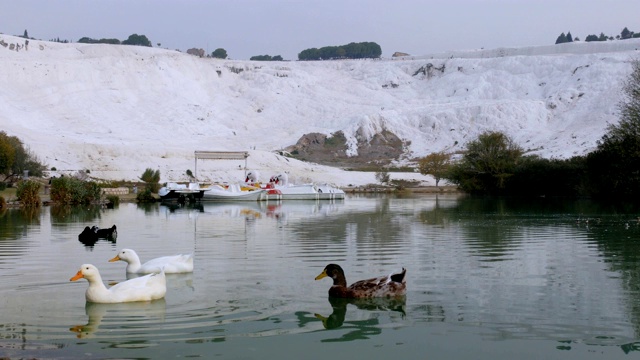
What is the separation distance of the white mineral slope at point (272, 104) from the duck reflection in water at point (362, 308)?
5005 centimetres

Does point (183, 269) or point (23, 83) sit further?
point (23, 83)

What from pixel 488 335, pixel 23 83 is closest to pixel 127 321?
pixel 488 335

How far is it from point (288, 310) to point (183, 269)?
3547 mm

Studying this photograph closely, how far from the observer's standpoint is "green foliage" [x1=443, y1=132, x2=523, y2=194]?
5684cm

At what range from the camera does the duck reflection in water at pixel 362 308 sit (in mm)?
9876

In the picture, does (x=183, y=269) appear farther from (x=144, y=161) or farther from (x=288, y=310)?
(x=144, y=161)

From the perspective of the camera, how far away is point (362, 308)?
11.0 meters

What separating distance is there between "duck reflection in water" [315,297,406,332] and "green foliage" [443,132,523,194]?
152 feet

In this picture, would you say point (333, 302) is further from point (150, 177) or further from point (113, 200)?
point (150, 177)

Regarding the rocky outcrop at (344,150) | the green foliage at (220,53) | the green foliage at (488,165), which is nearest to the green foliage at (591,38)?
the green foliage at (220,53)

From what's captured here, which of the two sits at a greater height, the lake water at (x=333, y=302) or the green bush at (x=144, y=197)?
the green bush at (x=144, y=197)

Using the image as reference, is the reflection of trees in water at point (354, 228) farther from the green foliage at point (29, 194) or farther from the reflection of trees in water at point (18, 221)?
the green foliage at point (29, 194)

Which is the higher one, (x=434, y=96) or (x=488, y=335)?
(x=434, y=96)

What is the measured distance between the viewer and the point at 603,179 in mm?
46500
